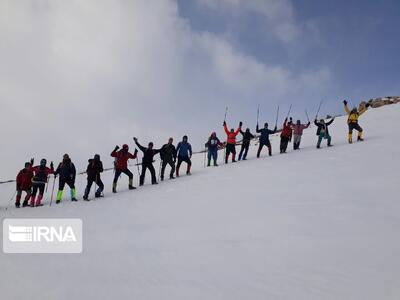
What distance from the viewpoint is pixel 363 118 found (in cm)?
2341

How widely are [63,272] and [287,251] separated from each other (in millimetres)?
3581

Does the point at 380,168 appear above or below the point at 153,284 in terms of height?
above

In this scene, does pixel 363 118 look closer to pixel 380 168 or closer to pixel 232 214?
pixel 380 168

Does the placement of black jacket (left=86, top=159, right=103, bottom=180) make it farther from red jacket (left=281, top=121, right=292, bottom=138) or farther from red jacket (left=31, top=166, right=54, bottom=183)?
red jacket (left=281, top=121, right=292, bottom=138)

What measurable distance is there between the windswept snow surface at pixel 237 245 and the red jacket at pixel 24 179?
1.64 m

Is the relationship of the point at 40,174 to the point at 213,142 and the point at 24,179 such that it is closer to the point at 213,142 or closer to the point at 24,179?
the point at 24,179

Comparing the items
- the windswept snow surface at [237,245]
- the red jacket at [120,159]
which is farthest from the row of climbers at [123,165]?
the windswept snow surface at [237,245]

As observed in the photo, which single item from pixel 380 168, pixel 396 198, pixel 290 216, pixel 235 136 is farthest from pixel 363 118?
pixel 290 216

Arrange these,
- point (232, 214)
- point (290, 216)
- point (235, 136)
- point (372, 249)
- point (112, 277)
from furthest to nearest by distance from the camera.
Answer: point (235, 136) → point (232, 214) → point (290, 216) → point (372, 249) → point (112, 277)

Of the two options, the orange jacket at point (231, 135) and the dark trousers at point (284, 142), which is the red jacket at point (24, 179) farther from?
the dark trousers at point (284, 142)

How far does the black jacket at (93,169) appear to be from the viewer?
12.9 m

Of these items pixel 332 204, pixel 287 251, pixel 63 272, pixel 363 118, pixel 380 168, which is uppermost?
pixel 363 118

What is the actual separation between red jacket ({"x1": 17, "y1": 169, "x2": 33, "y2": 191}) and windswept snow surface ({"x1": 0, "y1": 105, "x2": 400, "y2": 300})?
1.64 metres

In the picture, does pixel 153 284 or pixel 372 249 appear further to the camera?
pixel 372 249
